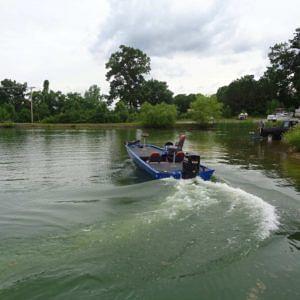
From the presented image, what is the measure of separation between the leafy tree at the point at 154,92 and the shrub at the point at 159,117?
1727 cm

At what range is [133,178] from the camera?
54.6 ft

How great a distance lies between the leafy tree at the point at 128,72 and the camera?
277ft

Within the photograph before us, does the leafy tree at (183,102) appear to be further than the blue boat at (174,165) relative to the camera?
Yes

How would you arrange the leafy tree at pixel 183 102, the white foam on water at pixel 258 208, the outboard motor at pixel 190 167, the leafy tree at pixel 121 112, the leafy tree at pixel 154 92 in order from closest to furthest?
the white foam on water at pixel 258 208 < the outboard motor at pixel 190 167 < the leafy tree at pixel 121 112 < the leafy tree at pixel 154 92 < the leafy tree at pixel 183 102

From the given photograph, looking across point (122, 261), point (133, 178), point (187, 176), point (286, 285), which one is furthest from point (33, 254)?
point (133, 178)

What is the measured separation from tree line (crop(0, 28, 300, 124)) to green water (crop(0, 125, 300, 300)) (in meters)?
52.8

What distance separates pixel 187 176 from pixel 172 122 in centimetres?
5146

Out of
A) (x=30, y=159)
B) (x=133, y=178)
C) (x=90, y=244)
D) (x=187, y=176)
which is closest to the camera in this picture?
(x=90, y=244)

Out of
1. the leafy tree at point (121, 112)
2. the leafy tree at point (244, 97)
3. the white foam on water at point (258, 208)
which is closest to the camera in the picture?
the white foam on water at point (258, 208)

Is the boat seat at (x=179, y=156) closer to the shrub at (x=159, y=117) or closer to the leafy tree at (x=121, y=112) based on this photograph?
the shrub at (x=159, y=117)

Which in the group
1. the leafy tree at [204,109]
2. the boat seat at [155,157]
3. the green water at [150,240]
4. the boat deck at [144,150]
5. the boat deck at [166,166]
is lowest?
the green water at [150,240]

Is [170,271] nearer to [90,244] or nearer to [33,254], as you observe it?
[90,244]

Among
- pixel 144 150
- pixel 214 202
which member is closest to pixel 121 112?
pixel 144 150

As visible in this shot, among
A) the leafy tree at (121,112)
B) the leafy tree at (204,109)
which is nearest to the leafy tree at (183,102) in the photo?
the leafy tree at (121,112)
